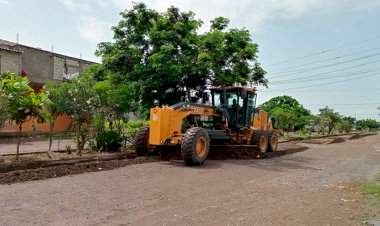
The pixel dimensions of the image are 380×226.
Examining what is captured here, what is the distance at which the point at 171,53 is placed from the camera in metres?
15.8

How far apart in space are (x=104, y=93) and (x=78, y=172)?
482 cm

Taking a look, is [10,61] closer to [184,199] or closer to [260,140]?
[260,140]

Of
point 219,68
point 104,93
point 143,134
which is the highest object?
point 219,68

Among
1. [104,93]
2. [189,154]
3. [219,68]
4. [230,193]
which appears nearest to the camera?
[230,193]

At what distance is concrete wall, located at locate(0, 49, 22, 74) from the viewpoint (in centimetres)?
2620

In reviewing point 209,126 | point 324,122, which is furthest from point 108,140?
point 324,122

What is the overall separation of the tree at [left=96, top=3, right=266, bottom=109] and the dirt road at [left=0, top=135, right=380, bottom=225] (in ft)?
17.5

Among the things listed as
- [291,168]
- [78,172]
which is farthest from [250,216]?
[291,168]

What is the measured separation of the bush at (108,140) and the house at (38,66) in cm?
1101

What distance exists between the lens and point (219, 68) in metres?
16.6

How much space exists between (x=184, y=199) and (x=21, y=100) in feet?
19.9

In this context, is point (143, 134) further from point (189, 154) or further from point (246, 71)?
point (246, 71)

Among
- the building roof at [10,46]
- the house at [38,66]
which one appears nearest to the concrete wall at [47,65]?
the house at [38,66]

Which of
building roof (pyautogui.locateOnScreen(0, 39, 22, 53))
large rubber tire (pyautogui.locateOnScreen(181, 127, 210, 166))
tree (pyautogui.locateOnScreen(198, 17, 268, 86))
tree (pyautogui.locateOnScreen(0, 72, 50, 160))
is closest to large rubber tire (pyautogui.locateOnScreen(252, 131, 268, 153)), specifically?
tree (pyautogui.locateOnScreen(198, 17, 268, 86))
